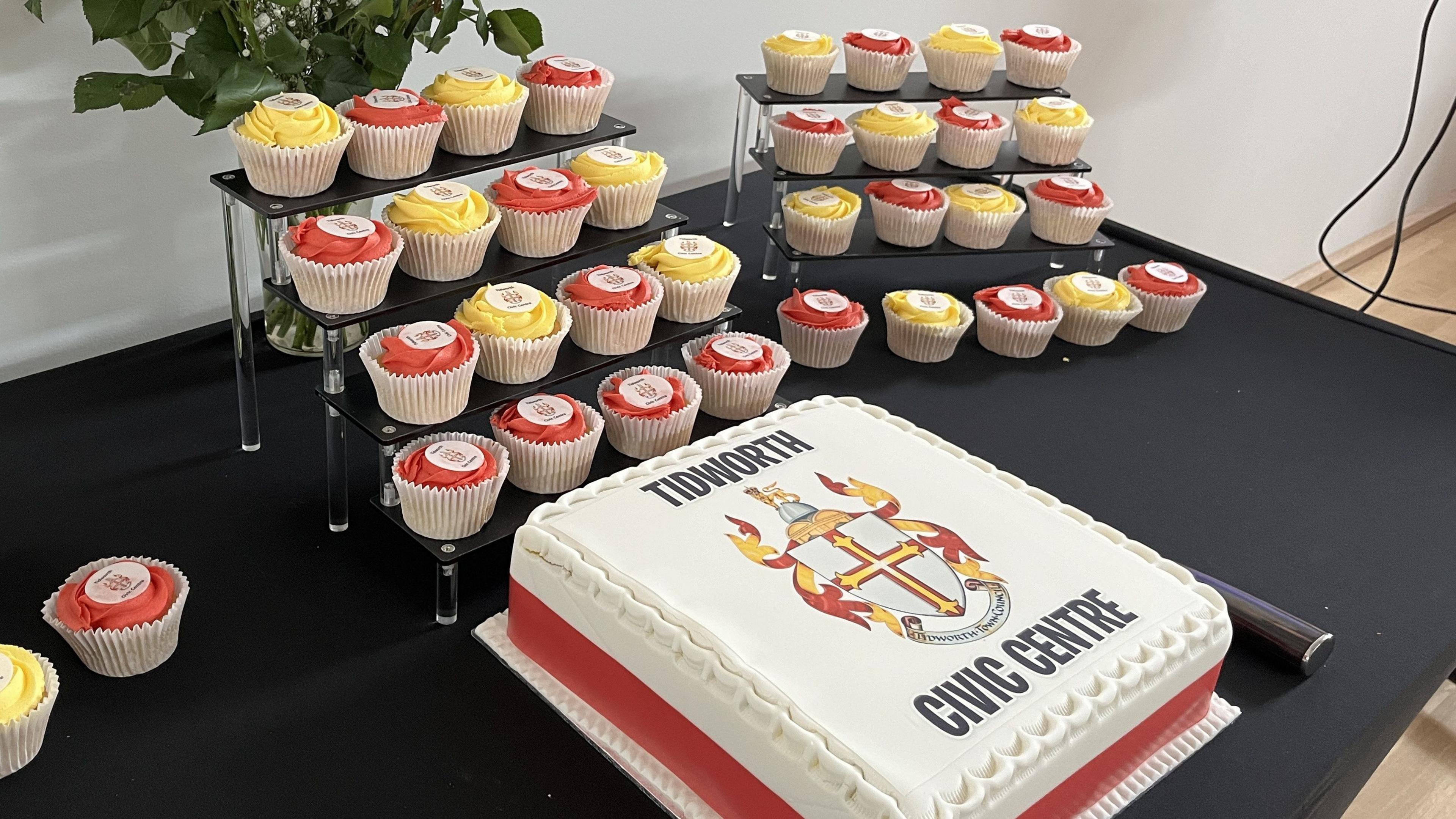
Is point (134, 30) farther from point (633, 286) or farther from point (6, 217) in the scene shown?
point (633, 286)

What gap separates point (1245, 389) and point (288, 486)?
3.61 feet

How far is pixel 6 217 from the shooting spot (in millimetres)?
1285

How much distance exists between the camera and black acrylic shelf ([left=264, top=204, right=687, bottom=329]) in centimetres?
110

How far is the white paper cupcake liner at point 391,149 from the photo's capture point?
44.9 inches

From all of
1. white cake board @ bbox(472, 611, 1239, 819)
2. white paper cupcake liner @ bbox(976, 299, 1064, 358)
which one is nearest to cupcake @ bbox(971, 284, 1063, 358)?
white paper cupcake liner @ bbox(976, 299, 1064, 358)

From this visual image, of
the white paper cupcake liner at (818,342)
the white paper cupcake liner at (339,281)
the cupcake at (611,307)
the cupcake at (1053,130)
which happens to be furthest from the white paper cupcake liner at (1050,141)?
the white paper cupcake liner at (339,281)

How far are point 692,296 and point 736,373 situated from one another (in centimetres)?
8

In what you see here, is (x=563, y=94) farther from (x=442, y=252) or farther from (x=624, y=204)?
(x=442, y=252)

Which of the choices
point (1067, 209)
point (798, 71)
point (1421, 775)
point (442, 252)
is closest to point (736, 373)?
point (442, 252)

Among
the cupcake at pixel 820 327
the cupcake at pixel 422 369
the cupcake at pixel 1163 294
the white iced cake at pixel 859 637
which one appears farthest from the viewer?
the cupcake at pixel 1163 294

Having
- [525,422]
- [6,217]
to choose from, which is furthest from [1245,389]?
[6,217]

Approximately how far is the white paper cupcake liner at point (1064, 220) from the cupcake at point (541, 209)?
71 cm

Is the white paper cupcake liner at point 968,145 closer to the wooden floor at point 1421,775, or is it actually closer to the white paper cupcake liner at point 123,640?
the wooden floor at point 1421,775

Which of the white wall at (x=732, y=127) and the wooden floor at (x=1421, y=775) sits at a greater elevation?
the white wall at (x=732, y=127)
